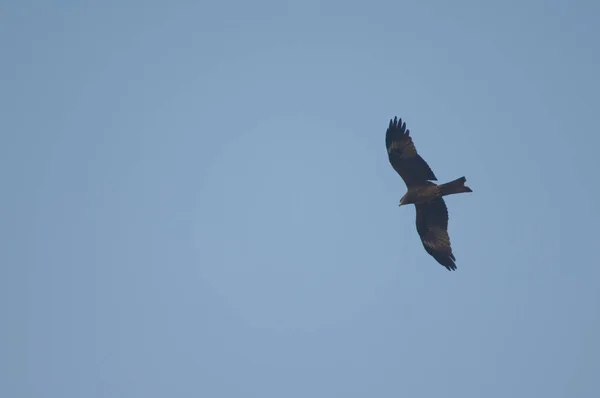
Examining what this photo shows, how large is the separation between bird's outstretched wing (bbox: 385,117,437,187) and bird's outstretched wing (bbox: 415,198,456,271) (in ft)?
3.87

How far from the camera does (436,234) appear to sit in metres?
20.9

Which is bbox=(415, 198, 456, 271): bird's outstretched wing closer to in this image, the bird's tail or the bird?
the bird

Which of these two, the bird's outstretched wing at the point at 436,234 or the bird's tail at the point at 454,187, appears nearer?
the bird's tail at the point at 454,187

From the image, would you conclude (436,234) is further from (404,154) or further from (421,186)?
(404,154)

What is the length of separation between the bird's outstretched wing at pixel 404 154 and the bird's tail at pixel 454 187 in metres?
0.49

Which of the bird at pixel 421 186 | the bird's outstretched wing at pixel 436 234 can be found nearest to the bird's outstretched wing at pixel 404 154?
the bird at pixel 421 186

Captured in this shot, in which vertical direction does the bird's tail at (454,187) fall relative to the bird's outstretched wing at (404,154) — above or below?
below

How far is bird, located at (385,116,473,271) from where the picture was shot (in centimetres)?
1934

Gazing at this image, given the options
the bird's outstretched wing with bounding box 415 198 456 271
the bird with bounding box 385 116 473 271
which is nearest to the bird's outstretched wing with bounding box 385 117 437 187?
the bird with bounding box 385 116 473 271

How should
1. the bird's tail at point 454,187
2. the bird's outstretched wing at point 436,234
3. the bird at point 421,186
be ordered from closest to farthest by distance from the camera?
the bird's tail at point 454,187
the bird at point 421,186
the bird's outstretched wing at point 436,234

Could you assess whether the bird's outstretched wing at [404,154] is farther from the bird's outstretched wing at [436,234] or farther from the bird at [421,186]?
the bird's outstretched wing at [436,234]

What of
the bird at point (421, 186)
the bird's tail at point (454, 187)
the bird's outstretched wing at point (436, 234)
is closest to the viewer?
the bird's tail at point (454, 187)

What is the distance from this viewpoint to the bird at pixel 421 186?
63.5 ft

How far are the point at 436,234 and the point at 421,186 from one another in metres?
1.88
